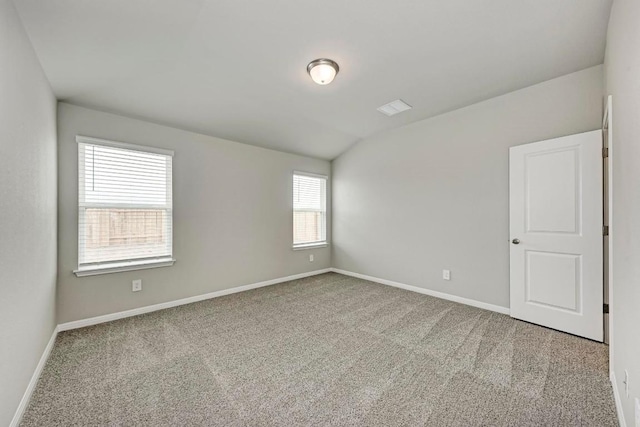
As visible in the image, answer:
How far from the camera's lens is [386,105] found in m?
3.50

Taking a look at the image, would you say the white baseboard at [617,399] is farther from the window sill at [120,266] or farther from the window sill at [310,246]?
the window sill at [120,266]

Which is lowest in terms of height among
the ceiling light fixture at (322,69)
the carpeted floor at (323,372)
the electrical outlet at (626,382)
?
the carpeted floor at (323,372)

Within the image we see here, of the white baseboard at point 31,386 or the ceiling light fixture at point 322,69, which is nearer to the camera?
the white baseboard at point 31,386

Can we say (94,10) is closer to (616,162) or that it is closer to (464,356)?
(616,162)

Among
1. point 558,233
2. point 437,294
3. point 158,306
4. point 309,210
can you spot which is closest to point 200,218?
point 158,306

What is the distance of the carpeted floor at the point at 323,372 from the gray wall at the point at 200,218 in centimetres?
40

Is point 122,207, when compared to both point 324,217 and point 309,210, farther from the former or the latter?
point 324,217

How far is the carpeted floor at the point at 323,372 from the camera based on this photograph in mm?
1613

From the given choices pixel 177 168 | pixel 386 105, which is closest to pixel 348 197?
pixel 386 105

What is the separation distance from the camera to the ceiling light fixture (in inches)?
99.7

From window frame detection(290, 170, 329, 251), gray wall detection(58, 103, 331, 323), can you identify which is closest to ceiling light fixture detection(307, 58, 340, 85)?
gray wall detection(58, 103, 331, 323)

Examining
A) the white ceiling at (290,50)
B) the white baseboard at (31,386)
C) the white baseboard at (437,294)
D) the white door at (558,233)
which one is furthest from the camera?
the white baseboard at (437,294)

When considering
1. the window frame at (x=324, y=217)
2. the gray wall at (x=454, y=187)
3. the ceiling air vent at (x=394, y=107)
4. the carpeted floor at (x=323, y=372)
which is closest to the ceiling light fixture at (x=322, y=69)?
the ceiling air vent at (x=394, y=107)

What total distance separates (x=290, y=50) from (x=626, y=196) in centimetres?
253
